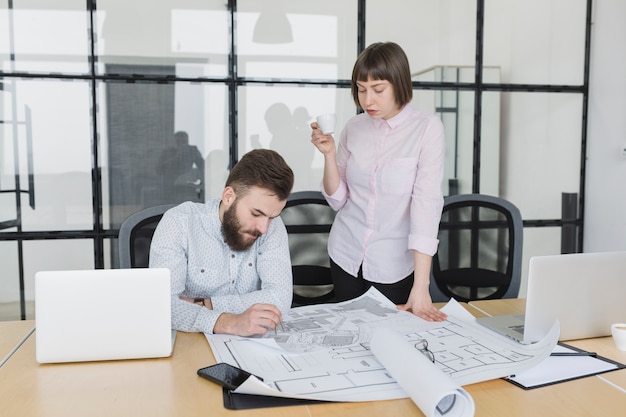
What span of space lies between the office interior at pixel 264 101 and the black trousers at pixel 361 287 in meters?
1.05

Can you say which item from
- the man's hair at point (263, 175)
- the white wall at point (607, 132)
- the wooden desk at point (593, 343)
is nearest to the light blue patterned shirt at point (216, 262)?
the man's hair at point (263, 175)

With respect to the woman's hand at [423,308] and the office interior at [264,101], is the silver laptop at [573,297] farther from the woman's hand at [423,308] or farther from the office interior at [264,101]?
the office interior at [264,101]

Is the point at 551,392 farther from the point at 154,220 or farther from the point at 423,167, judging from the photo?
the point at 154,220

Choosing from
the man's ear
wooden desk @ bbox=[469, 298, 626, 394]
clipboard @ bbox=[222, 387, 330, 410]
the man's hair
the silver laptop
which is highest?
the man's hair

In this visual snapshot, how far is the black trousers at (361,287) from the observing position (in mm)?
2193

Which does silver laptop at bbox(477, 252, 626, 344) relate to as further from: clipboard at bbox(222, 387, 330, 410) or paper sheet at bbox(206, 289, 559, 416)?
clipboard at bbox(222, 387, 330, 410)

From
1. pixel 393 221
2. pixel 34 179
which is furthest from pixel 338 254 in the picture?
pixel 34 179

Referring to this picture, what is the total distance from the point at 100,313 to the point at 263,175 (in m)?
0.64

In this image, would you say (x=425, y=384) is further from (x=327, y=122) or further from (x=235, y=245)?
(x=327, y=122)

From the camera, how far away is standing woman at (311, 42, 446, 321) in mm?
2057

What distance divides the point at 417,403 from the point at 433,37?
2.66 metres

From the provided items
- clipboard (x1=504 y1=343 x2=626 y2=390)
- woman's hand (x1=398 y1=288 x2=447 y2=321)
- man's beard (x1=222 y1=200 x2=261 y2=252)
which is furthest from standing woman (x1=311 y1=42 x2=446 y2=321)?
clipboard (x1=504 y1=343 x2=626 y2=390)

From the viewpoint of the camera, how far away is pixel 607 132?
348 centimetres

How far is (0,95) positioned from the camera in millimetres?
2908
